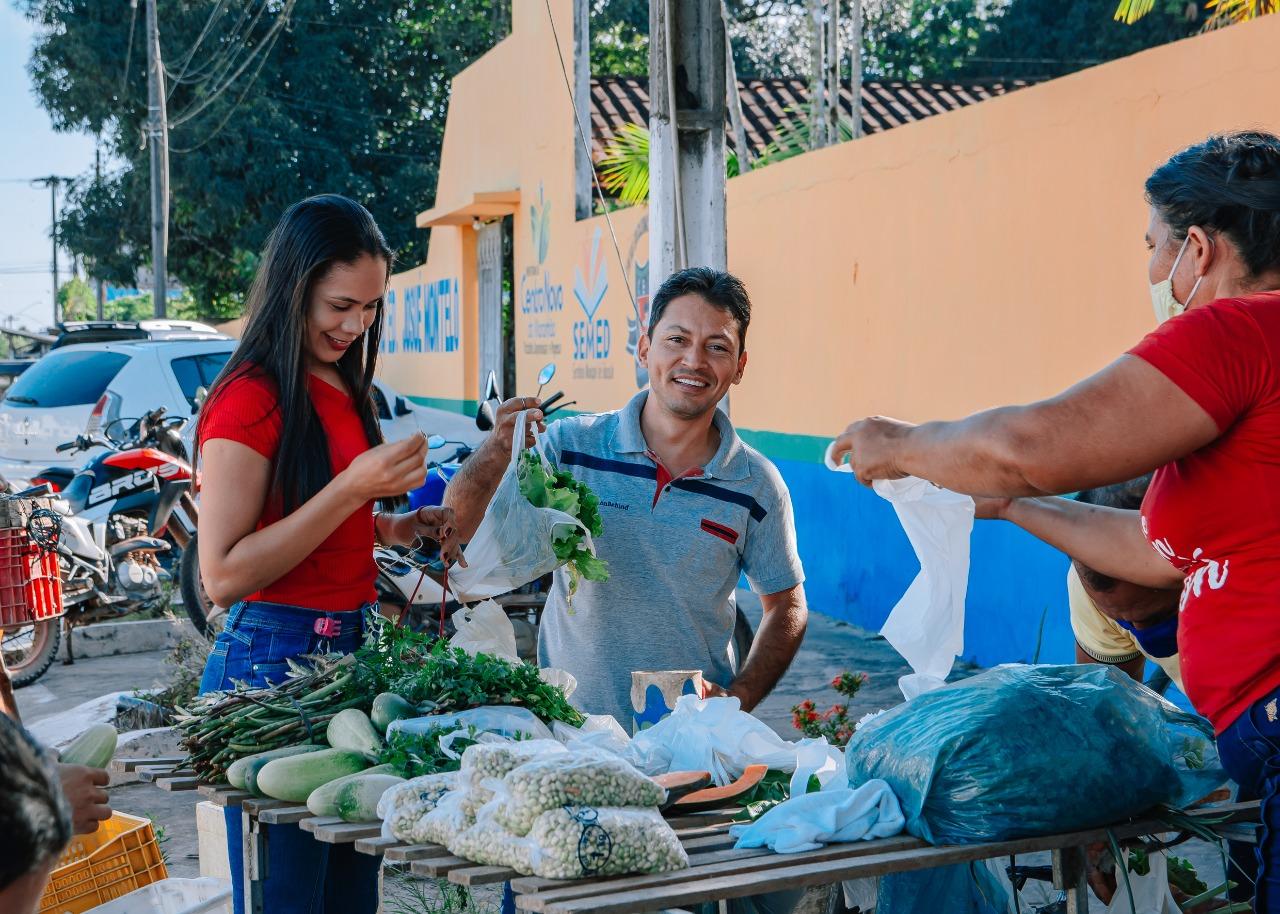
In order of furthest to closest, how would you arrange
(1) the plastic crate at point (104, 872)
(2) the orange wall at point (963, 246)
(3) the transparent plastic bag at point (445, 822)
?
(2) the orange wall at point (963, 246)
(1) the plastic crate at point (104, 872)
(3) the transparent plastic bag at point (445, 822)

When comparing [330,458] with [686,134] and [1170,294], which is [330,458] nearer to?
[1170,294]

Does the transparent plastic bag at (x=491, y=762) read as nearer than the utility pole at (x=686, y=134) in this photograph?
Yes

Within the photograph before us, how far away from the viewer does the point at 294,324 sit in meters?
2.97

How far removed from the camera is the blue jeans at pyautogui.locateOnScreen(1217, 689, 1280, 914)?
2.20 m

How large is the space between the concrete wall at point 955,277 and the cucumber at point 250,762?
2301mm

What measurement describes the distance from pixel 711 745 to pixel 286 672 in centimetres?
95

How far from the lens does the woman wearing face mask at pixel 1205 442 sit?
2086mm

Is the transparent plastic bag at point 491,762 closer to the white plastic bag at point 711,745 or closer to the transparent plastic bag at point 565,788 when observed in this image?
the transparent plastic bag at point 565,788

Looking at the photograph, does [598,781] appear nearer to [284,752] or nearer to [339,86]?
[284,752]

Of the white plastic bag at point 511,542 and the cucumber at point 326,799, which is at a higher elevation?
the white plastic bag at point 511,542

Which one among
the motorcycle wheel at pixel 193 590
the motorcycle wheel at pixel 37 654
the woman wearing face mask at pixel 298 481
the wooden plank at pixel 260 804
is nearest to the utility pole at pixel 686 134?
the woman wearing face mask at pixel 298 481

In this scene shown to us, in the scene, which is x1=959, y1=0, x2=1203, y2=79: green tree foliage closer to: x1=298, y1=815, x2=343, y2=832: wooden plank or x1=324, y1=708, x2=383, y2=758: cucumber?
x1=324, y1=708, x2=383, y2=758: cucumber

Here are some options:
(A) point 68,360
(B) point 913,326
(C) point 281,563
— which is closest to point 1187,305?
(C) point 281,563

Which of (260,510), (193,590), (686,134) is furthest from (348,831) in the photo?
(193,590)
